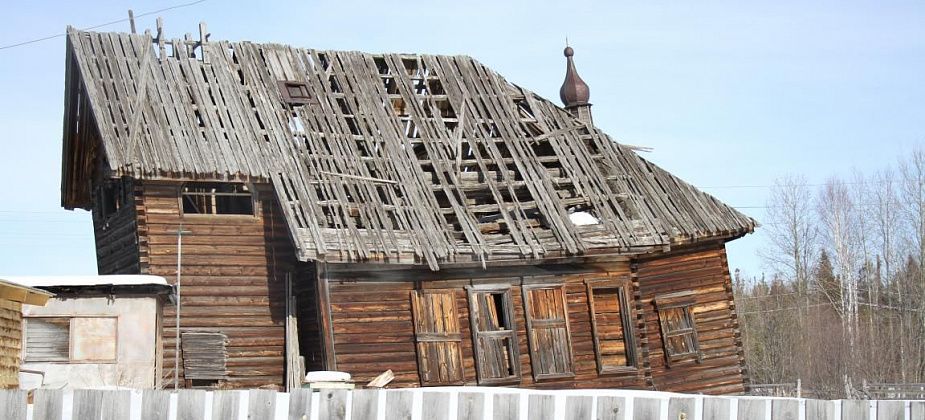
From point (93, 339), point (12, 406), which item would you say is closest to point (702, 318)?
point (93, 339)

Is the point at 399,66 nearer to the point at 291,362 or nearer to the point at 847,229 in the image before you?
the point at 291,362

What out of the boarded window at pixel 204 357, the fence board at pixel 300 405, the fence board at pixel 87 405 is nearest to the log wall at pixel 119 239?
the boarded window at pixel 204 357

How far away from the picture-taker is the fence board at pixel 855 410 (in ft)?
30.5

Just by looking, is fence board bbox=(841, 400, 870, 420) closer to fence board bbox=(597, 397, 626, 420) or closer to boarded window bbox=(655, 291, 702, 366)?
fence board bbox=(597, 397, 626, 420)

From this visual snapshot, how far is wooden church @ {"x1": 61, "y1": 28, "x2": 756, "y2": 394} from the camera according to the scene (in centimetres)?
2236

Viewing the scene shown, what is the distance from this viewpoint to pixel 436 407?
9156mm

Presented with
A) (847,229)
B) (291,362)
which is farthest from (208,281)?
(847,229)

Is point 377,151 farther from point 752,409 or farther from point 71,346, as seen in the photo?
point 752,409

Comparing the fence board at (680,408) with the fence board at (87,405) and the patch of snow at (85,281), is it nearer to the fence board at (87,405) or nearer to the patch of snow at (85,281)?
the fence board at (87,405)

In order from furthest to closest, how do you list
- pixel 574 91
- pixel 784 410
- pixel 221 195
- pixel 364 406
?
pixel 574 91 → pixel 221 195 → pixel 784 410 → pixel 364 406

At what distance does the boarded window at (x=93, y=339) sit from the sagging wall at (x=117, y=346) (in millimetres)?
67

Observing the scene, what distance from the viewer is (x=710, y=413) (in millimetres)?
9312

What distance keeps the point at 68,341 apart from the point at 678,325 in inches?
505

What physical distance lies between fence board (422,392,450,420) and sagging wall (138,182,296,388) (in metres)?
13.7
